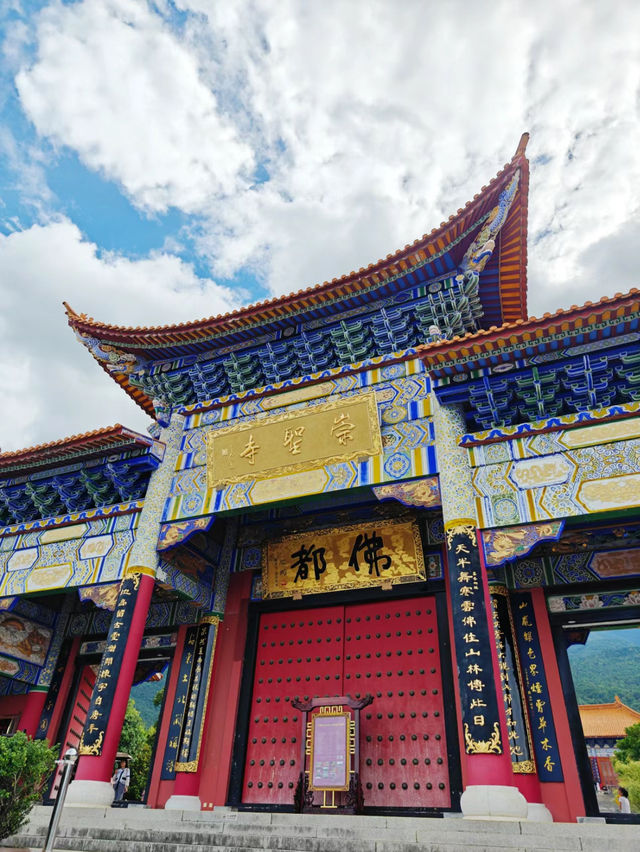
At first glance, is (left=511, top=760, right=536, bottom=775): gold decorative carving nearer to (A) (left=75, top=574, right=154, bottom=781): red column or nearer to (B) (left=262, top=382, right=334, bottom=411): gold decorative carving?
(A) (left=75, top=574, right=154, bottom=781): red column

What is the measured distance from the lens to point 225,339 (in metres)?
9.65

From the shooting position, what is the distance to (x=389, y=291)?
28.0 feet

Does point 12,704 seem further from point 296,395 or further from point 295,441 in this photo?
point 296,395

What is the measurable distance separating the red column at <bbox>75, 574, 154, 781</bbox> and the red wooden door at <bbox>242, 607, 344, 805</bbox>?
2.02 meters

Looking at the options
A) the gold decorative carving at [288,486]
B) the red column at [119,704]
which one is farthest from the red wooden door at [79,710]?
the gold decorative carving at [288,486]

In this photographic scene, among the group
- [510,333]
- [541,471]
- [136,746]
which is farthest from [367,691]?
[136,746]

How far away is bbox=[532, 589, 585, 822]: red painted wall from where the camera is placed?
657cm

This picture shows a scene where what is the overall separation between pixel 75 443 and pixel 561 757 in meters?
7.97

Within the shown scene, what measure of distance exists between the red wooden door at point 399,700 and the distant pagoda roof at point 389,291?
13.9 ft

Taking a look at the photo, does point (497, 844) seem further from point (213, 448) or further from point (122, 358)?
point (122, 358)

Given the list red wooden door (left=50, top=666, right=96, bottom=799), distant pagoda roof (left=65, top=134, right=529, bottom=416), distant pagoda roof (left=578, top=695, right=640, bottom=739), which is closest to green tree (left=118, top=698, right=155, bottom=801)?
red wooden door (left=50, top=666, right=96, bottom=799)

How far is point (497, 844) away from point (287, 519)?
19.7 feet

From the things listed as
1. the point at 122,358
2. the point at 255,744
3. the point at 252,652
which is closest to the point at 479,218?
the point at 122,358

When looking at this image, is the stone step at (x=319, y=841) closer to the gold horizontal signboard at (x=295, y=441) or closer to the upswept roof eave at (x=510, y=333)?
the gold horizontal signboard at (x=295, y=441)
